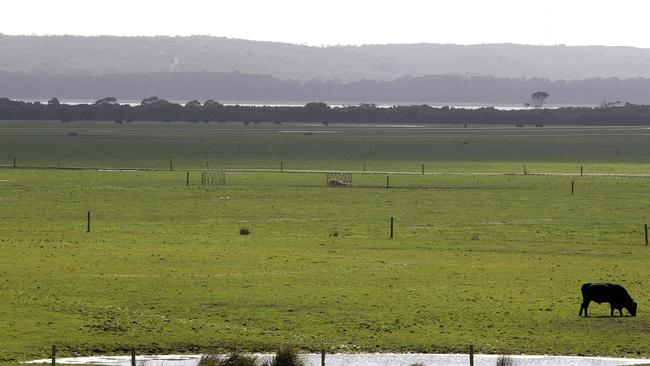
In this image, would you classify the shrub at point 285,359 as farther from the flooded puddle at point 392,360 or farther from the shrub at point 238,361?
the flooded puddle at point 392,360

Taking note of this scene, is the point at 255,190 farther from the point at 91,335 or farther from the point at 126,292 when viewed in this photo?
the point at 91,335

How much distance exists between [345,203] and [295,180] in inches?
669

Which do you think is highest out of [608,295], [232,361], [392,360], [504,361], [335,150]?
[608,295]

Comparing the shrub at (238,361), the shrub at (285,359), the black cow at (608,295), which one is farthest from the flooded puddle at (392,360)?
the black cow at (608,295)

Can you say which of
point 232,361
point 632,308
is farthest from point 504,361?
point 632,308

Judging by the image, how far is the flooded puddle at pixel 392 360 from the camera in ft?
104

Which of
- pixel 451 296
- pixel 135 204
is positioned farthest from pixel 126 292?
pixel 135 204

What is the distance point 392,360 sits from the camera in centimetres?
3247

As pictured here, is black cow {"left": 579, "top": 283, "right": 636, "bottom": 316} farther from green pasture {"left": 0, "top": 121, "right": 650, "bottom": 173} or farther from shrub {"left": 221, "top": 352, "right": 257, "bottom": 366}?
green pasture {"left": 0, "top": 121, "right": 650, "bottom": 173}

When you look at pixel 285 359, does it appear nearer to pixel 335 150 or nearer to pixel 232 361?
pixel 232 361

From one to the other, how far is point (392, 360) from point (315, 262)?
15954mm

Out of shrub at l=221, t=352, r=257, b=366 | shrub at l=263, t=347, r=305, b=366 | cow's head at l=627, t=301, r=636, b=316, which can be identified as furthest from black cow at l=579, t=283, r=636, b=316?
shrub at l=221, t=352, r=257, b=366

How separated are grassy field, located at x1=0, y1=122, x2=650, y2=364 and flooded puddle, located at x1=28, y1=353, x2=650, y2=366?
707 millimetres

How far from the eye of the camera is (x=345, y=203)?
2894 inches
